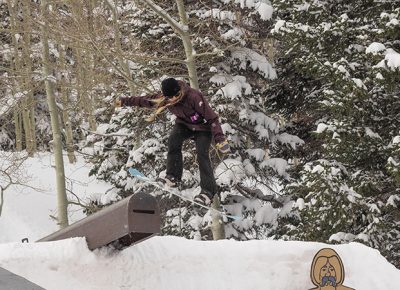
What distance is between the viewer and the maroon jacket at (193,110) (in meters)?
7.46

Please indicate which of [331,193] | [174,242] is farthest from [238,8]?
[174,242]

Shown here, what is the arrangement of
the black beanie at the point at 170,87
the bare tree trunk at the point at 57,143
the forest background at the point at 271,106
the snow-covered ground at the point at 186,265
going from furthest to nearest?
the bare tree trunk at the point at 57,143 → the forest background at the point at 271,106 → the black beanie at the point at 170,87 → the snow-covered ground at the point at 186,265

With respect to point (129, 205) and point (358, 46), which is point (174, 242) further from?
point (358, 46)

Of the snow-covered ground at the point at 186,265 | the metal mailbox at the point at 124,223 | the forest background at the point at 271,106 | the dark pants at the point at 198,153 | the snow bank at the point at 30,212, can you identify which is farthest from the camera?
the snow bank at the point at 30,212

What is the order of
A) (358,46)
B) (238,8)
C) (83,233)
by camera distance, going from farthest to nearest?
(238,8), (358,46), (83,233)

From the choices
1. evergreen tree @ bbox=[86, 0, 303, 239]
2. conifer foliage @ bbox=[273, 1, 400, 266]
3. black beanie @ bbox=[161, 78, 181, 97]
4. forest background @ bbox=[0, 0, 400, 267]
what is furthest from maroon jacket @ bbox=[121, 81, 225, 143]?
evergreen tree @ bbox=[86, 0, 303, 239]

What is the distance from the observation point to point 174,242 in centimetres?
659

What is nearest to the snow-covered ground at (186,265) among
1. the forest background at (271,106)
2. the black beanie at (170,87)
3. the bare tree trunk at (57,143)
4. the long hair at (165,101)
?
the long hair at (165,101)

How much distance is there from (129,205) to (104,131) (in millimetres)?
11707

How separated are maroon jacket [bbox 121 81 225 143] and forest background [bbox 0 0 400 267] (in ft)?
12.1

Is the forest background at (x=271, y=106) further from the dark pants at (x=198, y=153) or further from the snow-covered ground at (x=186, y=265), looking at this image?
the dark pants at (x=198, y=153)

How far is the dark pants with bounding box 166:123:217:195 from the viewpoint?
7922 mm

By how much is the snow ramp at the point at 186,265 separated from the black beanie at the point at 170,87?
188 centimetres

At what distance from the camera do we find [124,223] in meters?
5.34
